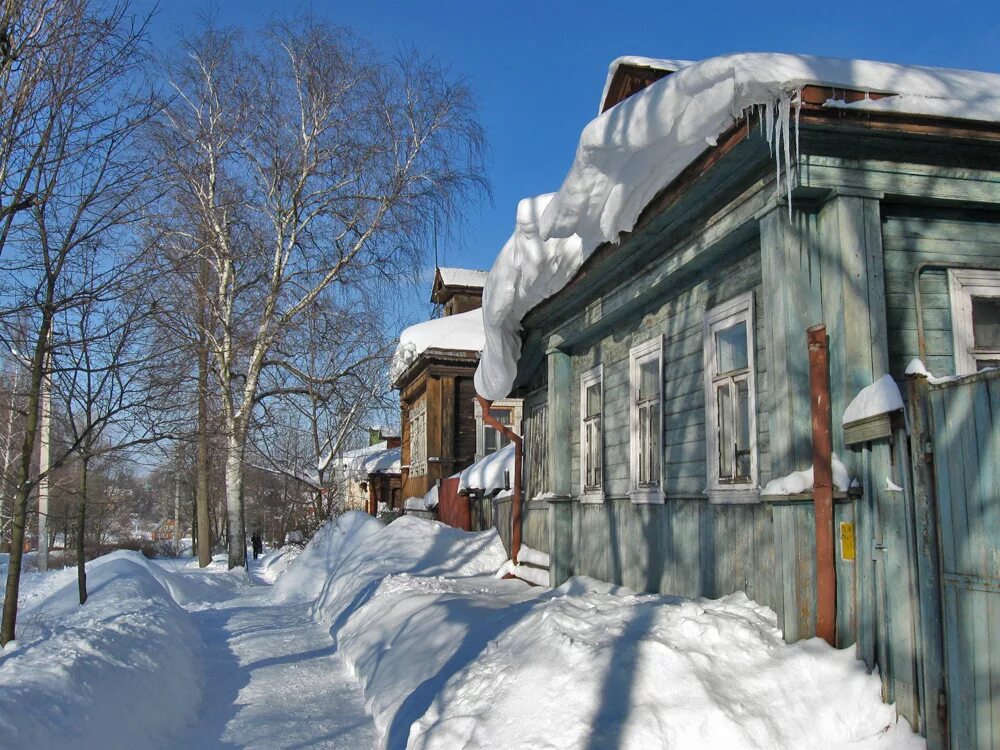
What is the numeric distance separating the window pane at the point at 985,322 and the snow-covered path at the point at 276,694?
4866 millimetres

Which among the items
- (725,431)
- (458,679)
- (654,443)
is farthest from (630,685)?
(654,443)

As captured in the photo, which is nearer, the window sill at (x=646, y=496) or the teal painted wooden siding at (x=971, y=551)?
the teal painted wooden siding at (x=971, y=551)

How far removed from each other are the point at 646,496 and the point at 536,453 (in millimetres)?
4253

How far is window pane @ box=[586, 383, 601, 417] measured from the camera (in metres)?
9.60

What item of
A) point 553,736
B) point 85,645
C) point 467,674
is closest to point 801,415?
point 553,736

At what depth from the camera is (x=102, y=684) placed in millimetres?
6504

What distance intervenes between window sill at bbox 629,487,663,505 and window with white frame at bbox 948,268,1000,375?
2.91 metres

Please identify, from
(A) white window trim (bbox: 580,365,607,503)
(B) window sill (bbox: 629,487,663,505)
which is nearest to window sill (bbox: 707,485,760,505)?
(B) window sill (bbox: 629,487,663,505)

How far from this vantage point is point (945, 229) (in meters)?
5.49

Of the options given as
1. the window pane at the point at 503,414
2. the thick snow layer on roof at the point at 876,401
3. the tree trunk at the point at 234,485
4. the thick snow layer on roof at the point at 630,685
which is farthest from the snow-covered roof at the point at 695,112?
the tree trunk at the point at 234,485

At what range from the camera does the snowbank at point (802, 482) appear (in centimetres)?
476

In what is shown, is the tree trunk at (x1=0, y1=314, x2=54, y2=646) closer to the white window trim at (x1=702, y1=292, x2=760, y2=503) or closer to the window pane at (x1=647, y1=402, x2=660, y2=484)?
the window pane at (x1=647, y1=402, x2=660, y2=484)

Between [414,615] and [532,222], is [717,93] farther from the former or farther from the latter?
[414,615]

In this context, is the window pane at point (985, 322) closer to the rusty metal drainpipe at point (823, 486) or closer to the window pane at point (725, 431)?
the rusty metal drainpipe at point (823, 486)
